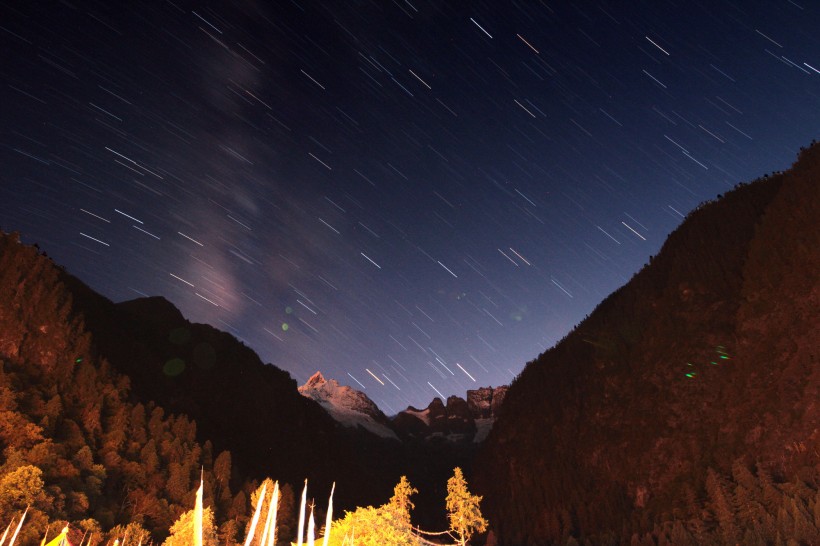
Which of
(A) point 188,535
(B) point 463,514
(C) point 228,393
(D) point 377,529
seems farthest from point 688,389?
(C) point 228,393

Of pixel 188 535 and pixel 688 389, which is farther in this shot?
pixel 688 389

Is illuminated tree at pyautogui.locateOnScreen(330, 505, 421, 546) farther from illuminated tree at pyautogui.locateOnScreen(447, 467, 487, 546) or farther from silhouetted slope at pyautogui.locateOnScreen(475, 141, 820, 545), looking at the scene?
silhouetted slope at pyautogui.locateOnScreen(475, 141, 820, 545)

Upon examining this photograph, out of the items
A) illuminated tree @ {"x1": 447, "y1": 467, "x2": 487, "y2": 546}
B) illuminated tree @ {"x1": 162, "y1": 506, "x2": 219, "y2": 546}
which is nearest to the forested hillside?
illuminated tree @ {"x1": 162, "y1": 506, "x2": 219, "y2": 546}

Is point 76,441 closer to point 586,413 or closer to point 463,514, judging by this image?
point 463,514

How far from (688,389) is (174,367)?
95.8 metres

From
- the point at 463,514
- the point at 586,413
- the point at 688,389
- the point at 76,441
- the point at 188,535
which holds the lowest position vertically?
the point at 463,514

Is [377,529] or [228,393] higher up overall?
[228,393]

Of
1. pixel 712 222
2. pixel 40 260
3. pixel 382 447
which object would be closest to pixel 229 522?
pixel 40 260

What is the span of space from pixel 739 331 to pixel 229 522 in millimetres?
65227

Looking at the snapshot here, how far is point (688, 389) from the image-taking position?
63062 mm

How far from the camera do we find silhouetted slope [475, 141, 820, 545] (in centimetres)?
4838

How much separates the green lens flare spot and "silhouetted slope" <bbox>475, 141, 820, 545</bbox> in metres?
69.3

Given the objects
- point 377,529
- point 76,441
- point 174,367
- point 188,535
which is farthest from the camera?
point 174,367

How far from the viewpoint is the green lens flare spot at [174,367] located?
342ft
